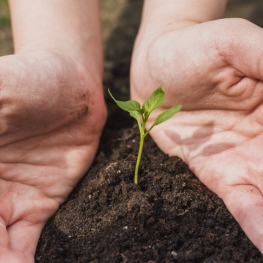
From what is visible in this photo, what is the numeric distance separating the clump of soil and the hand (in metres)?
0.12

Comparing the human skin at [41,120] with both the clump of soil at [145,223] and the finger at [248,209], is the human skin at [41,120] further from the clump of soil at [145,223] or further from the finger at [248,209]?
the finger at [248,209]

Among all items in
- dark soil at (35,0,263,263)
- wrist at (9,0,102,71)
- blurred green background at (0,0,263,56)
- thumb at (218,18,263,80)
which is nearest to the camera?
dark soil at (35,0,263,263)

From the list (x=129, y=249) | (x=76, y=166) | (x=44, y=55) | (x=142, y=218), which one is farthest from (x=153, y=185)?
(x=44, y=55)

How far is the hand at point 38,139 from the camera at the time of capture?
6.72ft

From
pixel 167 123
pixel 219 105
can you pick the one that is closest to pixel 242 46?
pixel 219 105

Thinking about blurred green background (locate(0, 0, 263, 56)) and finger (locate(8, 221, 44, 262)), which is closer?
finger (locate(8, 221, 44, 262))

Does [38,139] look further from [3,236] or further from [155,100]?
[155,100]

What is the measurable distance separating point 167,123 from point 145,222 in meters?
0.82

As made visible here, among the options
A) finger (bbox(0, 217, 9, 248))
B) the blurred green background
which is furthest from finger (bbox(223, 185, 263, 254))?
the blurred green background

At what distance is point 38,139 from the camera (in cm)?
232

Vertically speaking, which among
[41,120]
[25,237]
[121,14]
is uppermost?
[41,120]

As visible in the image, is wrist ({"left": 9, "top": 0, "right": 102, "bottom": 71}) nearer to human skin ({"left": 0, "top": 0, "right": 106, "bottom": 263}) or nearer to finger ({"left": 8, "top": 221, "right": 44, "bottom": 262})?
human skin ({"left": 0, "top": 0, "right": 106, "bottom": 263})

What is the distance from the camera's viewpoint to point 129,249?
183 cm

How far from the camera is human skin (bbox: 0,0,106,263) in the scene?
6.76 feet
